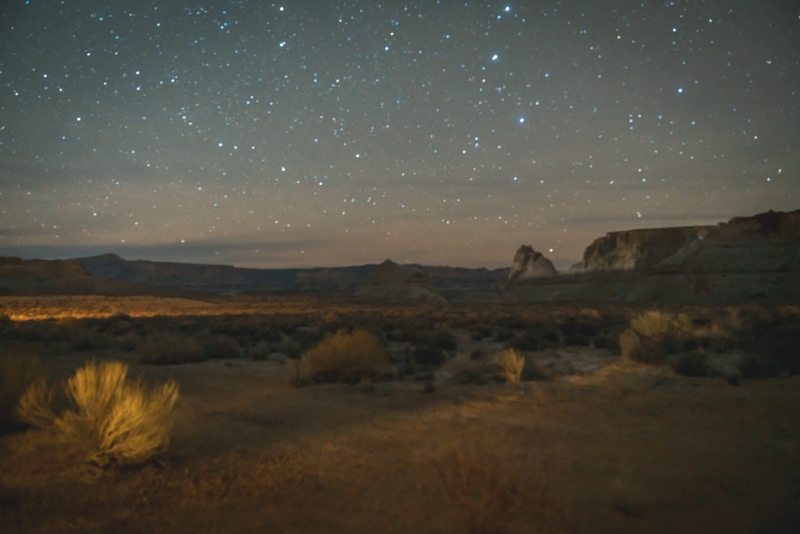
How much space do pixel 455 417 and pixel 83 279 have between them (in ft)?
349

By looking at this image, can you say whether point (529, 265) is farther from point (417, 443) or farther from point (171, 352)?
point (417, 443)

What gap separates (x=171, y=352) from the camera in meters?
15.9

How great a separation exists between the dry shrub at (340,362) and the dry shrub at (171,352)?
196 inches

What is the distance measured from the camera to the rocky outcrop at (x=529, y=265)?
97.7 meters

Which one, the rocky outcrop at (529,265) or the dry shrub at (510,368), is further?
the rocky outcrop at (529,265)

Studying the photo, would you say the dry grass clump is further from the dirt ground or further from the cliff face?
the cliff face

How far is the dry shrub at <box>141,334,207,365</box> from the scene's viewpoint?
51.7ft

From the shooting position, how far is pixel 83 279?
320 feet

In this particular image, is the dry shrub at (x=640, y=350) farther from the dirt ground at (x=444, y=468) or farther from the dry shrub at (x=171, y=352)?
the dry shrub at (x=171, y=352)

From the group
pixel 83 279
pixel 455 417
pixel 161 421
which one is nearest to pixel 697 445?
pixel 455 417

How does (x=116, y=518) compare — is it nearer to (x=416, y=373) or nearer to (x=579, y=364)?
(x=416, y=373)

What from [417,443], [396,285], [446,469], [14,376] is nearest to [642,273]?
[396,285]

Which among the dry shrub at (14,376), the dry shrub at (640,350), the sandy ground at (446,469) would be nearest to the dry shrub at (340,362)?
the sandy ground at (446,469)

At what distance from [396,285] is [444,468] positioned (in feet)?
286
